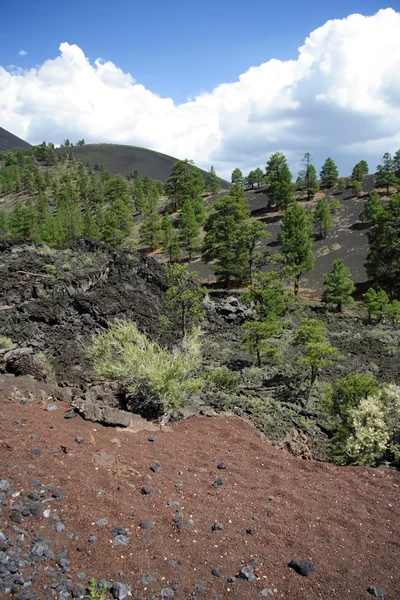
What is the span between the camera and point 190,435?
12867 millimetres

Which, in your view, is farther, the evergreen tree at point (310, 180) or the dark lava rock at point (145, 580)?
the evergreen tree at point (310, 180)

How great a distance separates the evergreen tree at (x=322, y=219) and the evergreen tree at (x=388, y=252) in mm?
14459

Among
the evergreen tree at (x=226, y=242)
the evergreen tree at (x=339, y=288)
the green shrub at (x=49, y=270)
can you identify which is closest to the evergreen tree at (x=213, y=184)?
the evergreen tree at (x=226, y=242)

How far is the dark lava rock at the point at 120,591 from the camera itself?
A: 653cm

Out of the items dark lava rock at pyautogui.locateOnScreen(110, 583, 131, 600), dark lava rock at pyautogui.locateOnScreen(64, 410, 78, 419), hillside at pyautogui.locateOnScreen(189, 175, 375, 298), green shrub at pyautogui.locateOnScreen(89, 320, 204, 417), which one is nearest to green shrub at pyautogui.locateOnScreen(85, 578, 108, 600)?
dark lava rock at pyautogui.locateOnScreen(110, 583, 131, 600)

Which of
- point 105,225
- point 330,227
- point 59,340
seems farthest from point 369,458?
point 330,227

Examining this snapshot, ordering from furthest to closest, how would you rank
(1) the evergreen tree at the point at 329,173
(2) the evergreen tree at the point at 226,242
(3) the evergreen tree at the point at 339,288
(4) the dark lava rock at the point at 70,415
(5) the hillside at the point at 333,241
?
(1) the evergreen tree at the point at 329,173 < (5) the hillside at the point at 333,241 < (2) the evergreen tree at the point at 226,242 < (3) the evergreen tree at the point at 339,288 < (4) the dark lava rock at the point at 70,415

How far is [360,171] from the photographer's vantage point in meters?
89.2

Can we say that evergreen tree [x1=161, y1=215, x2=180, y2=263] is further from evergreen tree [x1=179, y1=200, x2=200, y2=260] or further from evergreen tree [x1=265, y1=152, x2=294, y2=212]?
evergreen tree [x1=265, y1=152, x2=294, y2=212]

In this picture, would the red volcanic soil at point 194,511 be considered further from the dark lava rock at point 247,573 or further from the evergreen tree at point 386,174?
the evergreen tree at point 386,174

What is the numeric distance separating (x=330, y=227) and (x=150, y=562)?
65428 millimetres

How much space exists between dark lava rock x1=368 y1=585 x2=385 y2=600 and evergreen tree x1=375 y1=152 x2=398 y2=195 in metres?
84.4

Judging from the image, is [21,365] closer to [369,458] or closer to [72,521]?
[72,521]

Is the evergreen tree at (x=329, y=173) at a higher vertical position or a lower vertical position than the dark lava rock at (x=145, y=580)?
higher
